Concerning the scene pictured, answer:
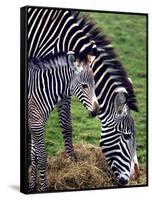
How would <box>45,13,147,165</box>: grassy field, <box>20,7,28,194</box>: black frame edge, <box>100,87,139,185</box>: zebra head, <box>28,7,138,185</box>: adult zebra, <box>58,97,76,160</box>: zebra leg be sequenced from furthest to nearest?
<box>100,87,139,185</box>: zebra head
<box>45,13,147,165</box>: grassy field
<box>58,97,76,160</box>: zebra leg
<box>28,7,138,185</box>: adult zebra
<box>20,7,28,194</box>: black frame edge

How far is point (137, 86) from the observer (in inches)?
388

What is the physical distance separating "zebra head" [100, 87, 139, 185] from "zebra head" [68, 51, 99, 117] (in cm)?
23

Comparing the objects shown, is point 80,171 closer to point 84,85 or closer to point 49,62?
point 84,85

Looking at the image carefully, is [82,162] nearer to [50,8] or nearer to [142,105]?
[142,105]

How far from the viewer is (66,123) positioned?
941 cm

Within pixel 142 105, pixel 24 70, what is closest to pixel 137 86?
pixel 142 105

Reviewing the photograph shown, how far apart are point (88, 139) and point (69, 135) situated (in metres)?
0.25

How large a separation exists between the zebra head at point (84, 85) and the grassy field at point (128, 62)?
83 mm

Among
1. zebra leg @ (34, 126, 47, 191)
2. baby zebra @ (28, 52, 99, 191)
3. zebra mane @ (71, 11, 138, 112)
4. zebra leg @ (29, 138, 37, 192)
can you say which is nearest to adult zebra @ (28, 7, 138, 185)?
zebra mane @ (71, 11, 138, 112)

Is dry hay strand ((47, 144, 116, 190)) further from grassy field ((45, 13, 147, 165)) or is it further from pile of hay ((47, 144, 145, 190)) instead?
grassy field ((45, 13, 147, 165))

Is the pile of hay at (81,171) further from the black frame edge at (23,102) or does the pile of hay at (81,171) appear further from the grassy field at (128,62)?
the black frame edge at (23,102)

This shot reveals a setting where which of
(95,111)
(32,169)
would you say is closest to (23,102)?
(32,169)

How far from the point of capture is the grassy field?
950 cm

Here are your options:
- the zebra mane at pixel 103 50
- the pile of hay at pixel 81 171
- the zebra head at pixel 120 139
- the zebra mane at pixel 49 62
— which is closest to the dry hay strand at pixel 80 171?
the pile of hay at pixel 81 171
